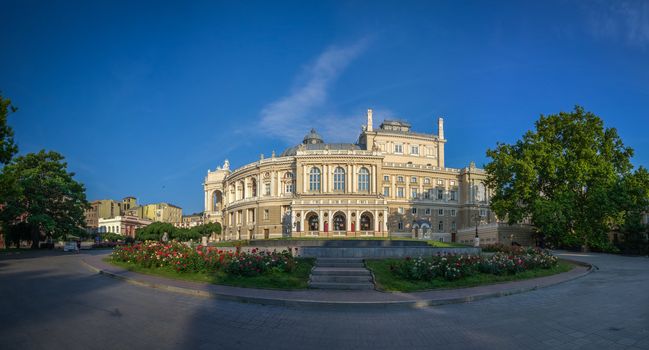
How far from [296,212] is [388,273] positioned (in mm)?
49349

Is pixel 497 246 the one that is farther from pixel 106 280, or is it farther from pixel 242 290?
pixel 106 280

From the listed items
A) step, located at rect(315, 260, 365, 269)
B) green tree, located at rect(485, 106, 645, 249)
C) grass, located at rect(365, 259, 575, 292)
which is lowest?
grass, located at rect(365, 259, 575, 292)

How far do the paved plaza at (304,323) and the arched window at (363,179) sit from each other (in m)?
56.9

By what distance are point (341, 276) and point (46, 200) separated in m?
45.1

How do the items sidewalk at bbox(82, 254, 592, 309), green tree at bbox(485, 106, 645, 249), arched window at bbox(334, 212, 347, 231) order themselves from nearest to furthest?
sidewalk at bbox(82, 254, 592, 309)
green tree at bbox(485, 106, 645, 249)
arched window at bbox(334, 212, 347, 231)

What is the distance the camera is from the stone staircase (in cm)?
1410

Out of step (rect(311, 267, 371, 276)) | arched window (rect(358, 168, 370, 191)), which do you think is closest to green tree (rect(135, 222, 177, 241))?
arched window (rect(358, 168, 370, 191))

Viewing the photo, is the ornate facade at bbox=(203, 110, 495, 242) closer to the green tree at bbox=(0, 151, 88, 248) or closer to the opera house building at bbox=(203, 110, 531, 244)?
the opera house building at bbox=(203, 110, 531, 244)

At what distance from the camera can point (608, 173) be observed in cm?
3953

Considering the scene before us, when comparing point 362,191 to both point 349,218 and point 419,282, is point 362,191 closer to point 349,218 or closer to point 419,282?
point 349,218

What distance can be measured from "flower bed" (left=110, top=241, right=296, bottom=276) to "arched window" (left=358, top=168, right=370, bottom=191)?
171 ft

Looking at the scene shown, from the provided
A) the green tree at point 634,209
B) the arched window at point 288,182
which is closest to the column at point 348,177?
the arched window at point 288,182

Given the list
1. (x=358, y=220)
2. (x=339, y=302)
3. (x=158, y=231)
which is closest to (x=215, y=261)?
(x=339, y=302)

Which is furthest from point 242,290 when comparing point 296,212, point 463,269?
point 296,212
